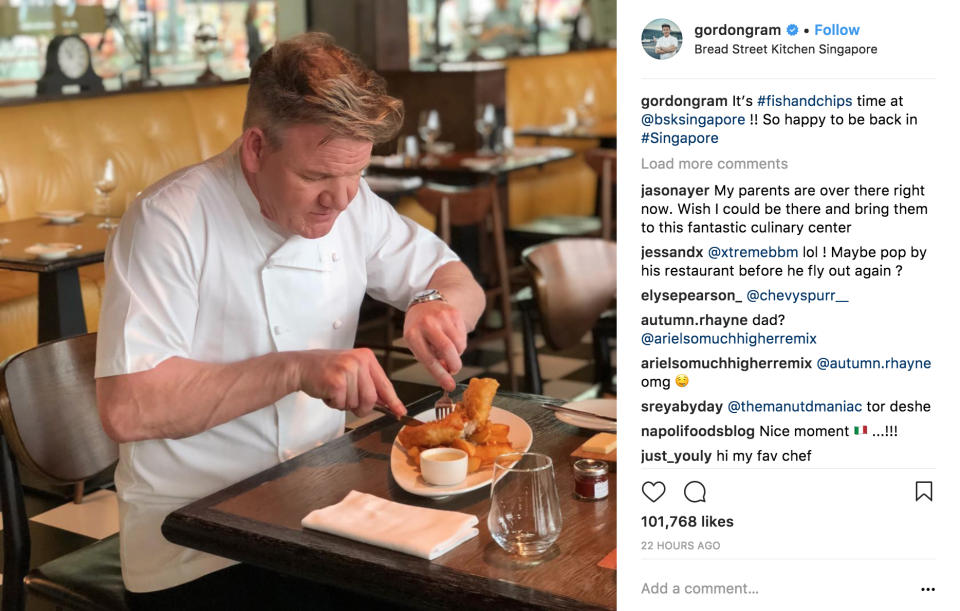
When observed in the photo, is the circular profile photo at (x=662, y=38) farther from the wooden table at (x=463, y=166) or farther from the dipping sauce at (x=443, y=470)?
the wooden table at (x=463, y=166)

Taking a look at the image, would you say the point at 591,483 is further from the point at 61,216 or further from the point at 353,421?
the point at 61,216

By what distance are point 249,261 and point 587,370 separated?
3.40m

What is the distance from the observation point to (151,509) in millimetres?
1701

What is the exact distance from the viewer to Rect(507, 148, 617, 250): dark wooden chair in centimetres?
575

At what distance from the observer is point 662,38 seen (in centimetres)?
73

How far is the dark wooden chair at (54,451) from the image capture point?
5.79 ft

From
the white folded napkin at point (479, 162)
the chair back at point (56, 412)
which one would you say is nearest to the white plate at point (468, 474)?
the chair back at point (56, 412)

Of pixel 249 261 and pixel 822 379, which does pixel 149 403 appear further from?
pixel 822 379

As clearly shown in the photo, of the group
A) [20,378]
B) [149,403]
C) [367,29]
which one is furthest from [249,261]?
[367,29]

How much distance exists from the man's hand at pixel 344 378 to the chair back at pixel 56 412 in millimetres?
514

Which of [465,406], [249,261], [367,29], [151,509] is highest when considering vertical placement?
[367,29]

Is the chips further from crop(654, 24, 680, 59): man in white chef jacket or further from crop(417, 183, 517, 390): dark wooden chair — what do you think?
crop(417, 183, 517, 390): dark wooden chair

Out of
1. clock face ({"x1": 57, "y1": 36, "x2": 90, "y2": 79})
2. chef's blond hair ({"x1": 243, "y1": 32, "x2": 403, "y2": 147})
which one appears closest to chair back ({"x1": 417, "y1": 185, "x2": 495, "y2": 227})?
clock face ({"x1": 57, "y1": 36, "x2": 90, "y2": 79})

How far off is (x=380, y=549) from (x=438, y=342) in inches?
20.6
